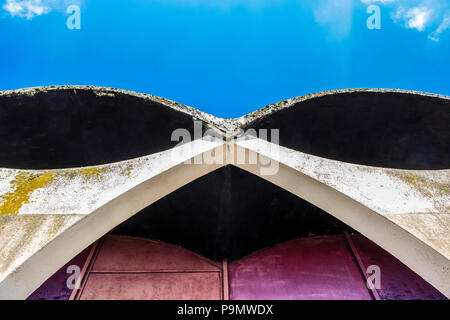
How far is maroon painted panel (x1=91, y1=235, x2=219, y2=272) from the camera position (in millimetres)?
5012

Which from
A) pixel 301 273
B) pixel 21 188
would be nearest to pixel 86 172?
pixel 21 188

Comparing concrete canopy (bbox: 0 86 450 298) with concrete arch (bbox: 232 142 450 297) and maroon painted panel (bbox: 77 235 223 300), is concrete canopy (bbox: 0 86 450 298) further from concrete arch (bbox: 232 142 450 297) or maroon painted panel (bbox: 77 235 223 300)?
maroon painted panel (bbox: 77 235 223 300)

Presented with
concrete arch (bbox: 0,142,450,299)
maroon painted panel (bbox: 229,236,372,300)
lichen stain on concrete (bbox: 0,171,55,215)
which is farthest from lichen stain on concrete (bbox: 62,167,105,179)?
maroon painted panel (bbox: 229,236,372,300)

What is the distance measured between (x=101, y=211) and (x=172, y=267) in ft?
7.70

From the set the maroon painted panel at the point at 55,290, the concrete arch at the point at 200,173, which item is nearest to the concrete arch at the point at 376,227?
the concrete arch at the point at 200,173

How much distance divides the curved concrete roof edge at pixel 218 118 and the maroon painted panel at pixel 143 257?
2.61 metres

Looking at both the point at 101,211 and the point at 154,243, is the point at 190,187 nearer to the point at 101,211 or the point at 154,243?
the point at 154,243

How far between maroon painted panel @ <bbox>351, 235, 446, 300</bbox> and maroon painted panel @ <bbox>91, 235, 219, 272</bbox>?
2607mm

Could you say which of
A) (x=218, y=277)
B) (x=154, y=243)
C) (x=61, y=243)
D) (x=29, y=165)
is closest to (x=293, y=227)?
(x=218, y=277)

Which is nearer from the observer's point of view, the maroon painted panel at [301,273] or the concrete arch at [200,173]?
the concrete arch at [200,173]

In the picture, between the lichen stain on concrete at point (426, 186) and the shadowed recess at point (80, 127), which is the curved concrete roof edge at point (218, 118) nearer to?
the shadowed recess at point (80, 127)

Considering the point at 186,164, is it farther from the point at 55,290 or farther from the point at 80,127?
the point at 55,290

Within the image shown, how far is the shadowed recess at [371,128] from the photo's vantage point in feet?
12.8

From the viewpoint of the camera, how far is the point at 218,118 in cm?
399
